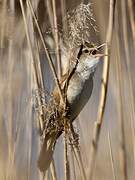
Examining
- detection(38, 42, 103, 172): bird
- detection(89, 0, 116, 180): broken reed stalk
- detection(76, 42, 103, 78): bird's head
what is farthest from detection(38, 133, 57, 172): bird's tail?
detection(76, 42, 103, 78): bird's head

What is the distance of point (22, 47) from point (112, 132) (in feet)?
1.49

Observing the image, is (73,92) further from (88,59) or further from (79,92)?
(88,59)

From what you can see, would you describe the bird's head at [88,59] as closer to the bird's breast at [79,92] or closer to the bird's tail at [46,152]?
the bird's breast at [79,92]

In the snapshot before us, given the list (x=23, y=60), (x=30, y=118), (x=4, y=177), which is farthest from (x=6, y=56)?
(x=4, y=177)

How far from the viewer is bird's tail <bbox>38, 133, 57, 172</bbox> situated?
1.13m

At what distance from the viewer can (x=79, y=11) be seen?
1.05 metres

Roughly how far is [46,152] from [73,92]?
0.24 meters

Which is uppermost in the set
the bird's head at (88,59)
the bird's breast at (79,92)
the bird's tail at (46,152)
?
the bird's head at (88,59)

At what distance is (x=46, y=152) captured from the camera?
114cm

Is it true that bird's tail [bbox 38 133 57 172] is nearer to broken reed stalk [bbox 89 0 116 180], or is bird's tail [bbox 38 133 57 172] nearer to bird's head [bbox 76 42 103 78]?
broken reed stalk [bbox 89 0 116 180]

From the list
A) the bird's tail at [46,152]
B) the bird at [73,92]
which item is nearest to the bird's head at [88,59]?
the bird at [73,92]

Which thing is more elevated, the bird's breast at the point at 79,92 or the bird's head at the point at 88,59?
the bird's head at the point at 88,59

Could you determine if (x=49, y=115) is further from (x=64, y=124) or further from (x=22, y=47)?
(x=22, y=47)

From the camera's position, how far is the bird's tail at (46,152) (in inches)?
44.3
